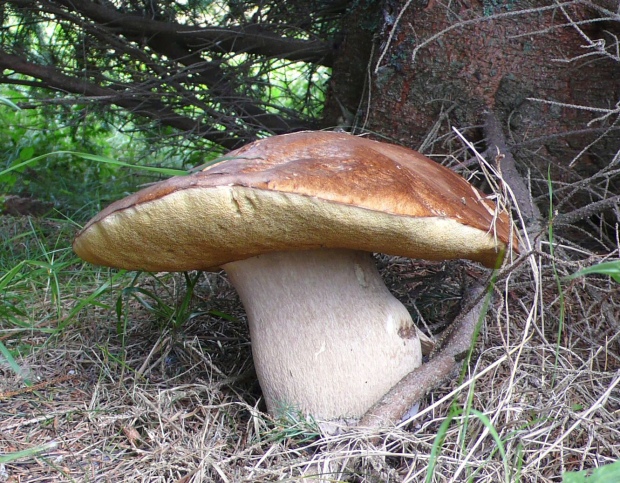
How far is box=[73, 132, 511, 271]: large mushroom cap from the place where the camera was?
3.51 ft

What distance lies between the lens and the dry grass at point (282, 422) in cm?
118

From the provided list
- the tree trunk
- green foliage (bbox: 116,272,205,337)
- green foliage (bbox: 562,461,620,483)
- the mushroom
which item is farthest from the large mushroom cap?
the tree trunk

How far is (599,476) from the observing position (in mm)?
880

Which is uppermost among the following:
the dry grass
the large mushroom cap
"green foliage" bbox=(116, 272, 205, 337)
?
the large mushroom cap

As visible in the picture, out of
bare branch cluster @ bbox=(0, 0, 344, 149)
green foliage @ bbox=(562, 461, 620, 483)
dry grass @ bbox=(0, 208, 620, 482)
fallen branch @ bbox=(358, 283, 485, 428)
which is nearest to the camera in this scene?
green foliage @ bbox=(562, 461, 620, 483)

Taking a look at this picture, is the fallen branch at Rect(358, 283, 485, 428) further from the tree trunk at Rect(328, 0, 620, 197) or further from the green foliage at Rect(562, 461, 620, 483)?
the tree trunk at Rect(328, 0, 620, 197)

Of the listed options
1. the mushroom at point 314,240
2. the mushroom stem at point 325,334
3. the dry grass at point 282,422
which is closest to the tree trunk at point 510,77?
the dry grass at point 282,422

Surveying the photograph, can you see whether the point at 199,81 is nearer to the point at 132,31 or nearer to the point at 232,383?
the point at 132,31

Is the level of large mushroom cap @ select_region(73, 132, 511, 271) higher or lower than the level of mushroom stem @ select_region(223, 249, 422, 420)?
higher

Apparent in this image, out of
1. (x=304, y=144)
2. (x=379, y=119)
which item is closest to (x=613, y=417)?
(x=304, y=144)

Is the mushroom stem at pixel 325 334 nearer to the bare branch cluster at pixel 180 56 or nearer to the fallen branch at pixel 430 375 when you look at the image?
the fallen branch at pixel 430 375

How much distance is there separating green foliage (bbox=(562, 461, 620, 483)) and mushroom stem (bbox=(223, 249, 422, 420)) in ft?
1.82

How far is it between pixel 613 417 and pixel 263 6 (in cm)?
208

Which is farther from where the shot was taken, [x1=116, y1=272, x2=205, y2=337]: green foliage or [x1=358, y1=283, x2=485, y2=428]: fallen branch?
[x1=116, y1=272, x2=205, y2=337]: green foliage
